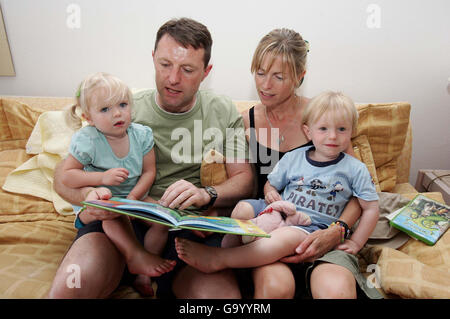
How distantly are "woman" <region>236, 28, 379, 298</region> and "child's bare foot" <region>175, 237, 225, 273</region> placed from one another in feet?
0.48

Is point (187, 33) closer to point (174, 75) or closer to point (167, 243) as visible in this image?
point (174, 75)

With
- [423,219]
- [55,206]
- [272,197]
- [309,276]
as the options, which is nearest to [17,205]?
[55,206]

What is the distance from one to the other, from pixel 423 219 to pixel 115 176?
1272mm

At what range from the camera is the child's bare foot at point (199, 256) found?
1083mm

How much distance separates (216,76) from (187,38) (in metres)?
0.69

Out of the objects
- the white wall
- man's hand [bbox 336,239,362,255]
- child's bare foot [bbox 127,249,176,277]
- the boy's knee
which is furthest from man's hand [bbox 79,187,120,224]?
the white wall

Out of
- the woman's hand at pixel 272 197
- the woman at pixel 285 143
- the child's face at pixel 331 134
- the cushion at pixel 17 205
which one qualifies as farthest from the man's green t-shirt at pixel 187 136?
the cushion at pixel 17 205

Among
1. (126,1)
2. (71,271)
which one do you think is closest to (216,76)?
(126,1)

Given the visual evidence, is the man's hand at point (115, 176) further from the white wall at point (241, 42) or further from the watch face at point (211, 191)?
the white wall at point (241, 42)

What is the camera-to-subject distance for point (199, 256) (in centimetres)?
109

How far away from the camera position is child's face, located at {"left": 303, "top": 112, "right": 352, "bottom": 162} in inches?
48.5

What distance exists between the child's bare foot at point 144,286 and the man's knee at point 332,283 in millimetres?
563

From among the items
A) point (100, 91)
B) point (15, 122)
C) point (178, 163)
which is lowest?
point (178, 163)

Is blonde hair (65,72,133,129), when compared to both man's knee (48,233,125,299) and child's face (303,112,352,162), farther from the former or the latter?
child's face (303,112,352,162)
